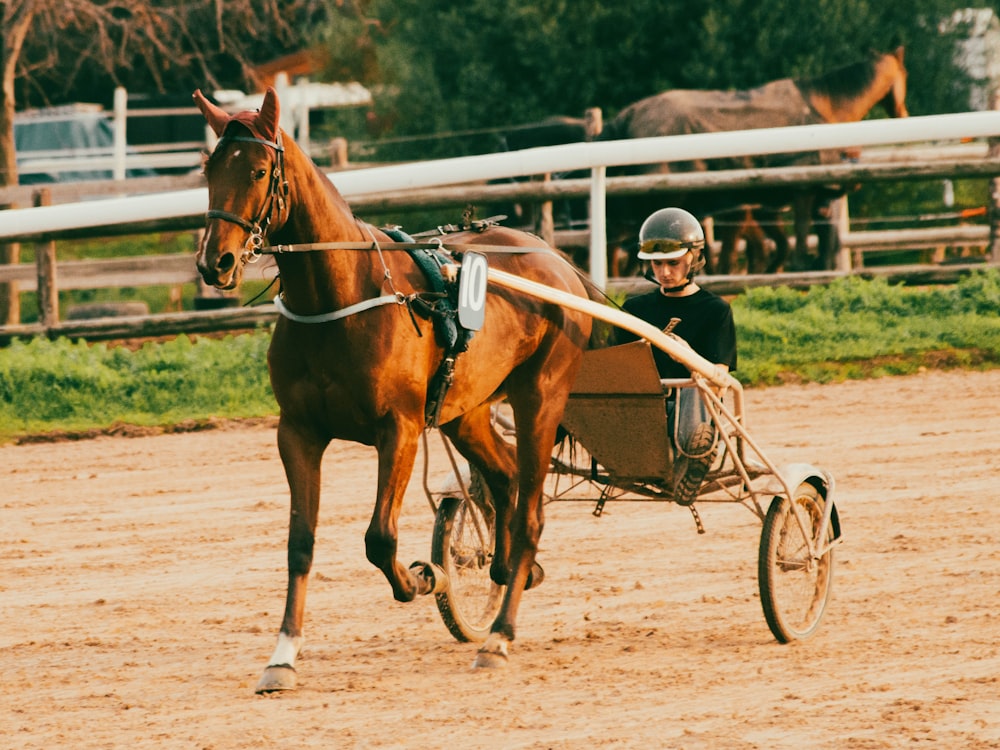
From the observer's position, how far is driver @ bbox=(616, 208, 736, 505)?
5477 millimetres

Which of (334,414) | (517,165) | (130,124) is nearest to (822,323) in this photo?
(517,165)

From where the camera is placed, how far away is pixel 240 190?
14.8 ft

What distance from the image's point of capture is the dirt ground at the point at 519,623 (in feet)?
14.4

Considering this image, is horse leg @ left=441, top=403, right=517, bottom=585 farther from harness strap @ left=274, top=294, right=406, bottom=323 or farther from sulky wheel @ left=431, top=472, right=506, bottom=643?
harness strap @ left=274, top=294, right=406, bottom=323

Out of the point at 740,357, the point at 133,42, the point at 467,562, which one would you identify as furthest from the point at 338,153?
the point at 467,562

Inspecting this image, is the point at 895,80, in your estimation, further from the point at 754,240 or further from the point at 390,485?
the point at 390,485

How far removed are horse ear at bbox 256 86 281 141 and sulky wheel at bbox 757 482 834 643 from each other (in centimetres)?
209

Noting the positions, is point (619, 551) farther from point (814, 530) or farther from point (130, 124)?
point (130, 124)

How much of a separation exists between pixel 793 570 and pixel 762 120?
1024 cm

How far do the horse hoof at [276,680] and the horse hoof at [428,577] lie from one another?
534 millimetres

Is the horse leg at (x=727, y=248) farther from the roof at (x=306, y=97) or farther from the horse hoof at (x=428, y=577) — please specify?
the roof at (x=306, y=97)

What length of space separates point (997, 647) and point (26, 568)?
385 cm

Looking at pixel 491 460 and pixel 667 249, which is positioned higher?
pixel 667 249

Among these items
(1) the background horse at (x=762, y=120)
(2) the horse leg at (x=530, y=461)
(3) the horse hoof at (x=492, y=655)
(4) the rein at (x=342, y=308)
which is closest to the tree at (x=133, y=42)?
(1) the background horse at (x=762, y=120)
